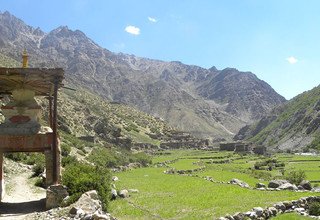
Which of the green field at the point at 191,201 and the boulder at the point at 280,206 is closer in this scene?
the green field at the point at 191,201

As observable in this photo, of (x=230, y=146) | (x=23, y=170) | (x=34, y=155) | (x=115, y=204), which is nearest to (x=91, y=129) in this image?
(x=230, y=146)

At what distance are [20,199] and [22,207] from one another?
8.52 ft

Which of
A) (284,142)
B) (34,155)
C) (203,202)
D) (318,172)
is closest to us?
(203,202)

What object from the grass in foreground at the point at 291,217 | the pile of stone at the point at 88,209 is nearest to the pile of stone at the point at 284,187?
the grass in foreground at the point at 291,217

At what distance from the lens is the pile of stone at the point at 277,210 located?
76.8 ft

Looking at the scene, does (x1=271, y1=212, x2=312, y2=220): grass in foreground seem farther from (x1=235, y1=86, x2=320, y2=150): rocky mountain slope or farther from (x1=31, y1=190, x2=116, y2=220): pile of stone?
(x1=235, y1=86, x2=320, y2=150): rocky mountain slope

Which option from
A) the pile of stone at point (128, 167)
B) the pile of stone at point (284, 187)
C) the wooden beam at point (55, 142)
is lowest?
the pile of stone at point (128, 167)

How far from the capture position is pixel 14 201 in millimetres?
25703

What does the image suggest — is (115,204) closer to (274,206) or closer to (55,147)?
(55,147)

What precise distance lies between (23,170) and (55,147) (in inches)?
627

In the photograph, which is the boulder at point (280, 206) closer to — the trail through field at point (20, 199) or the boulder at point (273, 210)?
the boulder at point (273, 210)

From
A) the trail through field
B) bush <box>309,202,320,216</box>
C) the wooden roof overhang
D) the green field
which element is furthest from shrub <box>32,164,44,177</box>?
bush <box>309,202,320,216</box>

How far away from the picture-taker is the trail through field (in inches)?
886

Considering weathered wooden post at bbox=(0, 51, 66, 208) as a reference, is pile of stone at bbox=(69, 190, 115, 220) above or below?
below
